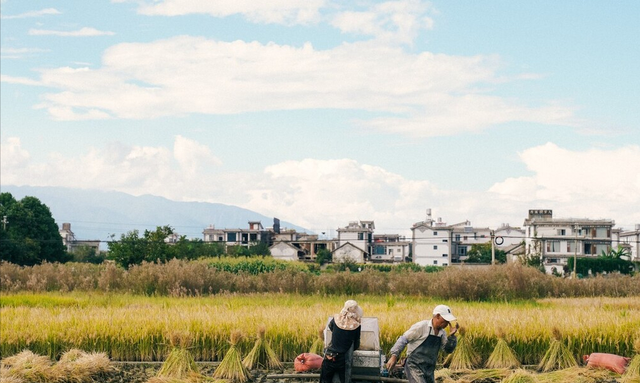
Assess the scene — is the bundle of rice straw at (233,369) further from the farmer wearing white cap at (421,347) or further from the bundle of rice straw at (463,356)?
the farmer wearing white cap at (421,347)

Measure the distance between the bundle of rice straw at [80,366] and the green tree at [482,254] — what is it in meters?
81.9

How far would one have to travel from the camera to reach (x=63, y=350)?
16.7 metres

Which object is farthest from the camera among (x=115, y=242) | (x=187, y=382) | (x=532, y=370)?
(x=115, y=242)

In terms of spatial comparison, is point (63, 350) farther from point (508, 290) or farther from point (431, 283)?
point (508, 290)

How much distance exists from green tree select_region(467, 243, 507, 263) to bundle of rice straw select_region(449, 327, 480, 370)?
261 feet

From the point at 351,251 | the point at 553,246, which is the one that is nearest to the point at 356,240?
the point at 351,251

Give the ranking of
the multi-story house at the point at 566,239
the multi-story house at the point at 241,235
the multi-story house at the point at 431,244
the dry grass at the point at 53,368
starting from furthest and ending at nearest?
the multi-story house at the point at 241,235
the multi-story house at the point at 431,244
the multi-story house at the point at 566,239
the dry grass at the point at 53,368

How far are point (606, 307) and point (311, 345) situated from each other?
48.1 feet

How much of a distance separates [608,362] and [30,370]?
11.1 m

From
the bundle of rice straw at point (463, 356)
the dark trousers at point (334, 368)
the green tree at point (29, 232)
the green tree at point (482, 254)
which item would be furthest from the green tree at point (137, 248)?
the green tree at point (482, 254)

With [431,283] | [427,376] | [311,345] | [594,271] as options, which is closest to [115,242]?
[431,283]

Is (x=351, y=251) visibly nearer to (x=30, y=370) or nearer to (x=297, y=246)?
(x=297, y=246)

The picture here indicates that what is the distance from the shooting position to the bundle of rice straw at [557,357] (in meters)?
15.8

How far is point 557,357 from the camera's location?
16.0 metres
